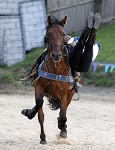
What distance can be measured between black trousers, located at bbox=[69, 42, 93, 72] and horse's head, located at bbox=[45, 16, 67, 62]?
0.49 metres

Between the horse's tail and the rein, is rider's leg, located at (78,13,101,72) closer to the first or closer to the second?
the rein

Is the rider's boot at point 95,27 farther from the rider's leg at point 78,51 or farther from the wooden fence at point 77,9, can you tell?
the wooden fence at point 77,9

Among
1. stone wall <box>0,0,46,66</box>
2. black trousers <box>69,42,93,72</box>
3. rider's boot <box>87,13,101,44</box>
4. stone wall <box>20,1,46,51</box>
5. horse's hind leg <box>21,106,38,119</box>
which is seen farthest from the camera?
stone wall <box>20,1,46,51</box>

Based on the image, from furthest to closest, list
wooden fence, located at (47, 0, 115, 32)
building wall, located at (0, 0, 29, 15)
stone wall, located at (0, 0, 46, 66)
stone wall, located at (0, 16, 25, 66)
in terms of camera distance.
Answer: wooden fence, located at (47, 0, 115, 32) < building wall, located at (0, 0, 29, 15) < stone wall, located at (0, 0, 46, 66) < stone wall, located at (0, 16, 25, 66)

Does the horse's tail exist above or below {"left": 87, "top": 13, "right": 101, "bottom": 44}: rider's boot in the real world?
below

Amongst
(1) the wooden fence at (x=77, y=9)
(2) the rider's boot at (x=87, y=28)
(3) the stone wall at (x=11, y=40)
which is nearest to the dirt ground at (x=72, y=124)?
(2) the rider's boot at (x=87, y=28)

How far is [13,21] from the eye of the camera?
59.3 feet

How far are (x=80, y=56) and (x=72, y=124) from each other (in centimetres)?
271

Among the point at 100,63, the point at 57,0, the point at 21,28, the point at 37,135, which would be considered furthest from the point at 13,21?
the point at 37,135

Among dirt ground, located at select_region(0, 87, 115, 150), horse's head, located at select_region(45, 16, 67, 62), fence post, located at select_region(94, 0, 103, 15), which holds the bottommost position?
dirt ground, located at select_region(0, 87, 115, 150)

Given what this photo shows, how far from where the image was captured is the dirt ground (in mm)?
8844

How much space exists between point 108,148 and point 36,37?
33.6 ft

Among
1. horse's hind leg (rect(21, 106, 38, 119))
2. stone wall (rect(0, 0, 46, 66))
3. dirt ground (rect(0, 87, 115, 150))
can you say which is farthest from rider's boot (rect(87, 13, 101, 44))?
stone wall (rect(0, 0, 46, 66))

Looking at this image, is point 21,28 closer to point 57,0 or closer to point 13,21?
point 13,21
